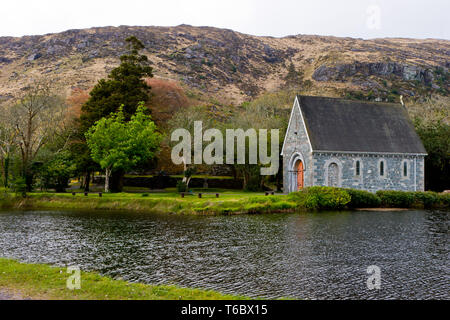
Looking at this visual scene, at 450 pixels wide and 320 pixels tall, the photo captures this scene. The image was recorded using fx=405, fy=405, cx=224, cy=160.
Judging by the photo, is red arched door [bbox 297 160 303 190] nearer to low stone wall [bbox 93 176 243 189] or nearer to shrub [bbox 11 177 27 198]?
low stone wall [bbox 93 176 243 189]

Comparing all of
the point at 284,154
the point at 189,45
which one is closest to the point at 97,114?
the point at 284,154

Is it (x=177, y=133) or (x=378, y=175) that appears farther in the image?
(x=177, y=133)

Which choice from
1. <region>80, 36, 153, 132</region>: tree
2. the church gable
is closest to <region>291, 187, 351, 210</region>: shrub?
the church gable

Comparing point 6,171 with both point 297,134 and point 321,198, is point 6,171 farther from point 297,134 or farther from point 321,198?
point 321,198

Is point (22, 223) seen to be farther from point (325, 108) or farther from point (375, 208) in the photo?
point (325, 108)

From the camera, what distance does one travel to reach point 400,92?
127062mm

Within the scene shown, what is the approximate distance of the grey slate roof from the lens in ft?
131

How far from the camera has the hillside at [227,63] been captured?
121m

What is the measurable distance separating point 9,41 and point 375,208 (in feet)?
510

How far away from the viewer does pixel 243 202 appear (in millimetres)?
31594

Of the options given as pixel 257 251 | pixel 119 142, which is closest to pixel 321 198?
pixel 257 251

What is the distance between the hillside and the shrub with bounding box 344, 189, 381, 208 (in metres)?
75.2

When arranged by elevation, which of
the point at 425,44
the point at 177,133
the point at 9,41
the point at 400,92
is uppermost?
the point at 425,44
